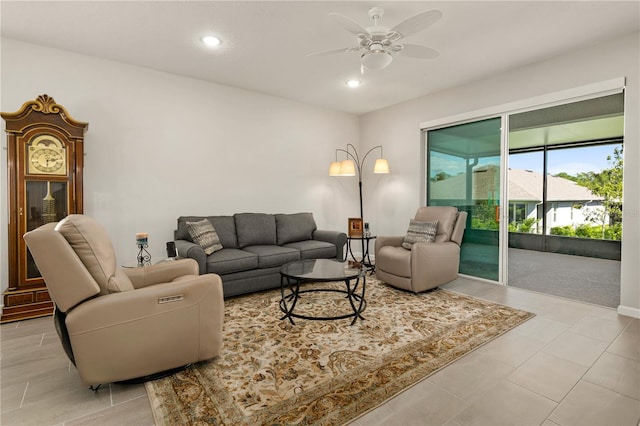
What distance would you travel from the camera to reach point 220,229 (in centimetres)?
410

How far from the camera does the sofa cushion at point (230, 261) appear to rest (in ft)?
11.3

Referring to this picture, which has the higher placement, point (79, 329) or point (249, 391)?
point (79, 329)

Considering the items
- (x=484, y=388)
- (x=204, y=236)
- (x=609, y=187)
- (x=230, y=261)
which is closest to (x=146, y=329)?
(x=230, y=261)

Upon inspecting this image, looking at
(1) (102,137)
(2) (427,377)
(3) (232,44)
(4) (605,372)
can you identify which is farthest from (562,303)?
(1) (102,137)

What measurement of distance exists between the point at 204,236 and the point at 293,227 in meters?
1.38

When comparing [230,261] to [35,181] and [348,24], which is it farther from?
[348,24]

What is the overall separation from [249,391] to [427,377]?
110cm

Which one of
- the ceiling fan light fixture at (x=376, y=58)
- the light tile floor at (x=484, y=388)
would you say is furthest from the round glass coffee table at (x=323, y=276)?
the ceiling fan light fixture at (x=376, y=58)

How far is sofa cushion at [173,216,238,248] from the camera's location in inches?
153

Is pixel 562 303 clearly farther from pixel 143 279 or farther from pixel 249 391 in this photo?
pixel 143 279

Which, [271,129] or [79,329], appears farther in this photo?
[271,129]

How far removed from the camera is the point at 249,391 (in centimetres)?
188

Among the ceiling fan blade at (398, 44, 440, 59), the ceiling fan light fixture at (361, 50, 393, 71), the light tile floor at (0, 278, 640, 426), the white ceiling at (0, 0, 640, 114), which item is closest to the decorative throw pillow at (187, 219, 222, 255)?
the light tile floor at (0, 278, 640, 426)

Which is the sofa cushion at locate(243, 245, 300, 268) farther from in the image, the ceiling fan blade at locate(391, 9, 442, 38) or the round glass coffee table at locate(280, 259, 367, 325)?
the ceiling fan blade at locate(391, 9, 442, 38)
